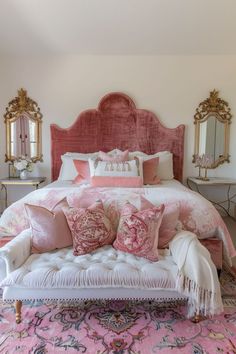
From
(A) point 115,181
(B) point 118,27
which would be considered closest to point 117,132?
(A) point 115,181

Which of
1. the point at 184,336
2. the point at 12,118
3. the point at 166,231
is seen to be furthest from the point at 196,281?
the point at 12,118

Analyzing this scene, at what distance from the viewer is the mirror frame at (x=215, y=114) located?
13.0ft

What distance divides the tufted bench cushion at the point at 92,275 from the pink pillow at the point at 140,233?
10 centimetres

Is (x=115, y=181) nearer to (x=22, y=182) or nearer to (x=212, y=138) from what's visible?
(x=22, y=182)

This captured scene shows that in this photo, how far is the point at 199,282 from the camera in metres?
1.54

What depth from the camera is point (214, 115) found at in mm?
3998

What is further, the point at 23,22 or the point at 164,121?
the point at 164,121

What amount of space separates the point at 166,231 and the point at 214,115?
273 centimetres

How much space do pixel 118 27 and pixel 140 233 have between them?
2.65m

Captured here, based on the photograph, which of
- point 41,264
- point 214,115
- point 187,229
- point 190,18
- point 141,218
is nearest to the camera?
point 41,264

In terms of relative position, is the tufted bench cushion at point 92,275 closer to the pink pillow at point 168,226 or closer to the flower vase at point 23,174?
the pink pillow at point 168,226

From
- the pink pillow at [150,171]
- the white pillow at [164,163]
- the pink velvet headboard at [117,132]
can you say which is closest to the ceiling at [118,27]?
the pink velvet headboard at [117,132]

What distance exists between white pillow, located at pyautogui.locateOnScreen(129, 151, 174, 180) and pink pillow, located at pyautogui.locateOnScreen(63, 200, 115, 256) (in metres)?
1.77

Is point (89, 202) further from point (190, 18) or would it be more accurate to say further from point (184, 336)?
point (190, 18)
